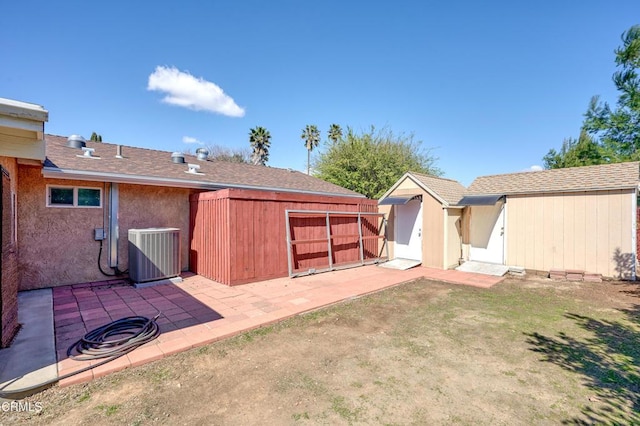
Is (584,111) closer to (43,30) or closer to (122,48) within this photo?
(122,48)

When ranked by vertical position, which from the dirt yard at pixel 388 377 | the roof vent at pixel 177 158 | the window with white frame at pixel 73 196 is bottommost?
the dirt yard at pixel 388 377

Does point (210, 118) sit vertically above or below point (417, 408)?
above

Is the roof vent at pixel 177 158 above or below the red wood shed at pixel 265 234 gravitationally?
above

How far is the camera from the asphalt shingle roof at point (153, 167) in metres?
6.58

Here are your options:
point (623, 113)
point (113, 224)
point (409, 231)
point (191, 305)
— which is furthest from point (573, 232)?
point (113, 224)

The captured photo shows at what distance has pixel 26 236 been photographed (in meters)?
5.92

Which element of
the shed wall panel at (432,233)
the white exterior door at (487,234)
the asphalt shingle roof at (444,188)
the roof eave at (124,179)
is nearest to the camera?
the roof eave at (124,179)

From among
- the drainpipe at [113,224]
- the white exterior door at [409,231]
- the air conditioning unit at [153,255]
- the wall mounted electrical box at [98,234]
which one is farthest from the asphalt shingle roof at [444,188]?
the wall mounted electrical box at [98,234]

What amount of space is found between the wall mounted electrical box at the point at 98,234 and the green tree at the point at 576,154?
2419 centimetres

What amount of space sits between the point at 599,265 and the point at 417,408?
29.5ft

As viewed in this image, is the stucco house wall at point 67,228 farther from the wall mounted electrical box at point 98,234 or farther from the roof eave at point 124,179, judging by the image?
the roof eave at point 124,179

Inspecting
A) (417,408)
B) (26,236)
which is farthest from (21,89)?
(417,408)

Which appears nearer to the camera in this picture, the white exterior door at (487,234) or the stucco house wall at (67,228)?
the stucco house wall at (67,228)

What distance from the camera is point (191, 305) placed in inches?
201
